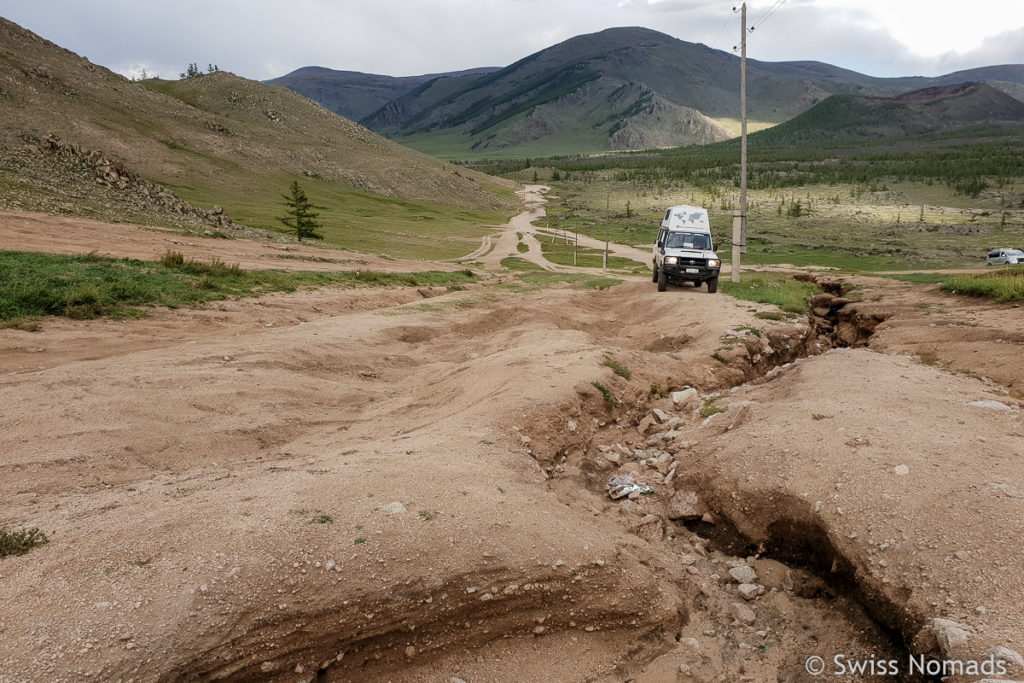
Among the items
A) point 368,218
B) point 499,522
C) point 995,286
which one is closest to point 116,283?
point 499,522

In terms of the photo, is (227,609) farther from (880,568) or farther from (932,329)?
(932,329)

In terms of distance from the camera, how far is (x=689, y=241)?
23047mm

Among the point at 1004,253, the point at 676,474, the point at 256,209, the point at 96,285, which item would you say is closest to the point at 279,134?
the point at 256,209

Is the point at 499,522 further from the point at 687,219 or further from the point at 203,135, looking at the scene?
the point at 203,135

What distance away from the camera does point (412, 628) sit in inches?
181

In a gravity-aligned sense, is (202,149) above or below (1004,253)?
above

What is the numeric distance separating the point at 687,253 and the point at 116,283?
65.0ft

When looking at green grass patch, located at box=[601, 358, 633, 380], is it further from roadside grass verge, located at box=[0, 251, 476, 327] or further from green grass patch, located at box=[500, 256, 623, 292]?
green grass patch, located at box=[500, 256, 623, 292]

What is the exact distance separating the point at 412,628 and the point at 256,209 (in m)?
65.3

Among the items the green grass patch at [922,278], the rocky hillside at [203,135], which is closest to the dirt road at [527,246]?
the green grass patch at [922,278]

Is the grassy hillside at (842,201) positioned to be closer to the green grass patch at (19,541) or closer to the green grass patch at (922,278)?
the green grass patch at (922,278)

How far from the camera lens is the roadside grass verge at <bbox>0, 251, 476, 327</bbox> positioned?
44.0 ft

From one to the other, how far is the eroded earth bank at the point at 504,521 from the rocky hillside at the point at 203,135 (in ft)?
126

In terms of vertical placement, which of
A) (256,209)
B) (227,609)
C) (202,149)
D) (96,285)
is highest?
(202,149)
